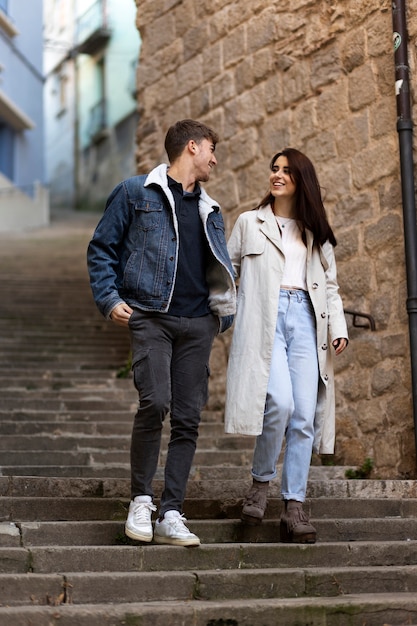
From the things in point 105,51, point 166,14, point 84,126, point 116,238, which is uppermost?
point 105,51

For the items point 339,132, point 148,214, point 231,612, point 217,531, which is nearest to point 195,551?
point 217,531

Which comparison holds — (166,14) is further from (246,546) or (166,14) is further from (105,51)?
(105,51)

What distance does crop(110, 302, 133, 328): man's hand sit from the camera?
4.30 metres

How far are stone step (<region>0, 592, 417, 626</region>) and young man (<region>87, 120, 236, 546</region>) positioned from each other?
0.43 metres

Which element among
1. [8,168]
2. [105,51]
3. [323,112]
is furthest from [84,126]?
[323,112]

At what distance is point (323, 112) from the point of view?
7113mm

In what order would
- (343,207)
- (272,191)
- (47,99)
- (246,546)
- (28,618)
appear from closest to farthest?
(28,618) → (246,546) → (272,191) → (343,207) → (47,99)

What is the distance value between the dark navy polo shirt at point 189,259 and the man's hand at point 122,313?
0.17m

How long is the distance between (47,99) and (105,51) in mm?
3742

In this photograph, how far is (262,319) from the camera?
4.61 metres

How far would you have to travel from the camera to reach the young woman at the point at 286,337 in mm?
4492

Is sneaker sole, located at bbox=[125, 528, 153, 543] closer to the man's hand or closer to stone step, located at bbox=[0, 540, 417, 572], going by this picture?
stone step, located at bbox=[0, 540, 417, 572]

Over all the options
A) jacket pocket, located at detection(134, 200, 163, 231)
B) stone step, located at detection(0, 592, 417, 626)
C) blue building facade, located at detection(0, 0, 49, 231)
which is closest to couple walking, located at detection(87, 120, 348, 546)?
jacket pocket, located at detection(134, 200, 163, 231)

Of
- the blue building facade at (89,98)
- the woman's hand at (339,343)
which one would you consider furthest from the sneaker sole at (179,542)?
the blue building facade at (89,98)
